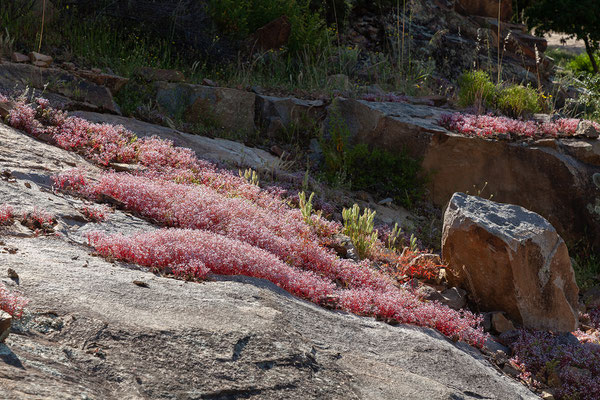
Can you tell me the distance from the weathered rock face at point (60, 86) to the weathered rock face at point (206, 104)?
45.7 inches

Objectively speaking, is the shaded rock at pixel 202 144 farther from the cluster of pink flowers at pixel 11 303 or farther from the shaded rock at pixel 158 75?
the cluster of pink flowers at pixel 11 303

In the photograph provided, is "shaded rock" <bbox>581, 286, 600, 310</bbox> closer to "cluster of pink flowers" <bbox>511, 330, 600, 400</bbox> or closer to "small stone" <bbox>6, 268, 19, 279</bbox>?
"cluster of pink flowers" <bbox>511, 330, 600, 400</bbox>

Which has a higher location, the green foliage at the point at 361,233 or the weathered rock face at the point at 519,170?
the weathered rock face at the point at 519,170

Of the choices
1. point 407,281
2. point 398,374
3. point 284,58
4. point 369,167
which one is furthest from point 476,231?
point 284,58

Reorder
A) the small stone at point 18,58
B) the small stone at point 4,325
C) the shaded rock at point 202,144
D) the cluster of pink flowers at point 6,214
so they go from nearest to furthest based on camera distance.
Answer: the small stone at point 4,325, the cluster of pink flowers at point 6,214, the shaded rock at point 202,144, the small stone at point 18,58

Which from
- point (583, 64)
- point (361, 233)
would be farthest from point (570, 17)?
point (361, 233)

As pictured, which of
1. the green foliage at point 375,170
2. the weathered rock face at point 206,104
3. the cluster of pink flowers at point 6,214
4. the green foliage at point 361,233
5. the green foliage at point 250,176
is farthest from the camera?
the weathered rock face at point 206,104

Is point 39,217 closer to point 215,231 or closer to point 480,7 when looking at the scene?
point 215,231

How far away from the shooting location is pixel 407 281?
21.7 ft

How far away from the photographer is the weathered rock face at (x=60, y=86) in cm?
885

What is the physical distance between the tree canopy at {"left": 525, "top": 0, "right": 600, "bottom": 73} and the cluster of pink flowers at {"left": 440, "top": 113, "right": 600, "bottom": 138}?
14.3 metres

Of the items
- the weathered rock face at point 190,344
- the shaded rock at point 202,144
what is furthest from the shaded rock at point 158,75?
the weathered rock face at point 190,344

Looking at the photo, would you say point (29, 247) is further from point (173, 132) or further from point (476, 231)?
point (173, 132)

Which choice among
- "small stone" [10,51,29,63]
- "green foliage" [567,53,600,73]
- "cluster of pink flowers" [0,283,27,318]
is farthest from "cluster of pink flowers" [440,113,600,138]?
"green foliage" [567,53,600,73]
